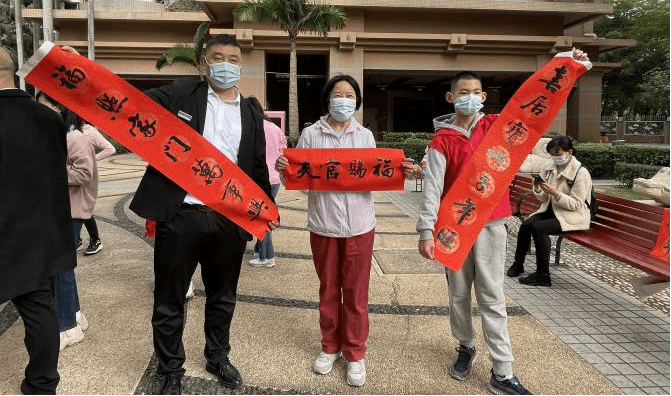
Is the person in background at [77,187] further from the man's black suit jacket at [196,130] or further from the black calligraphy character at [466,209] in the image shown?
the black calligraphy character at [466,209]

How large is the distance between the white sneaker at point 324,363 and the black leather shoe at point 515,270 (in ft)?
9.07

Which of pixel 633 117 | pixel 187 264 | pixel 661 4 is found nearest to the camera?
pixel 187 264

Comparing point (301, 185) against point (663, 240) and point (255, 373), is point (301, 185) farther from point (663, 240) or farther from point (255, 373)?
point (663, 240)

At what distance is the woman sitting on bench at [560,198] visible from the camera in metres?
4.64

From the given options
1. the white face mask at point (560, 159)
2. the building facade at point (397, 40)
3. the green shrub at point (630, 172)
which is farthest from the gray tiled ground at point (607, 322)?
the building facade at point (397, 40)

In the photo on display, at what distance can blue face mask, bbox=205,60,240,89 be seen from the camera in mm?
2707

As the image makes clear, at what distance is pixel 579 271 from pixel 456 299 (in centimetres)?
305

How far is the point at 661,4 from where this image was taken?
3161 centimetres

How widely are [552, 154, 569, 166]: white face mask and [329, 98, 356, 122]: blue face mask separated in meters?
2.67

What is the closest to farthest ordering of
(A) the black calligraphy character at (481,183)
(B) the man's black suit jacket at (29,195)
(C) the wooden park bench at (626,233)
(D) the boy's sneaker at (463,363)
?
(B) the man's black suit jacket at (29,195)
(A) the black calligraphy character at (481,183)
(D) the boy's sneaker at (463,363)
(C) the wooden park bench at (626,233)

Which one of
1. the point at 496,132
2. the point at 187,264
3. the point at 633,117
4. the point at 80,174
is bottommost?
the point at 187,264

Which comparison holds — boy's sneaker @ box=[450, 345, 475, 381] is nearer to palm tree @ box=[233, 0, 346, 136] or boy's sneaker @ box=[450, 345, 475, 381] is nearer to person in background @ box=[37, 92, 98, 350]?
person in background @ box=[37, 92, 98, 350]

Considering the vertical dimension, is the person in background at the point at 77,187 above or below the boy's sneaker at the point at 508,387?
above

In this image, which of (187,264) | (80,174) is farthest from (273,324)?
(80,174)
